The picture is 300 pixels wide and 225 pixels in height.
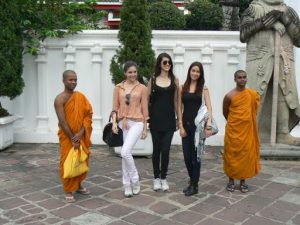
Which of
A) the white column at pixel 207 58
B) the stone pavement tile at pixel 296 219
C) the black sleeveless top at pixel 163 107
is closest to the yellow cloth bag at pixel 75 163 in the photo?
the black sleeveless top at pixel 163 107

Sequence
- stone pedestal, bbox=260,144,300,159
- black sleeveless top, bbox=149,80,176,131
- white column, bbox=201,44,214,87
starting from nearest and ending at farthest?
1. black sleeveless top, bbox=149,80,176,131
2. stone pedestal, bbox=260,144,300,159
3. white column, bbox=201,44,214,87

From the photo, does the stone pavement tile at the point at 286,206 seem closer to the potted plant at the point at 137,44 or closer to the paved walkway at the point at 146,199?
the paved walkway at the point at 146,199

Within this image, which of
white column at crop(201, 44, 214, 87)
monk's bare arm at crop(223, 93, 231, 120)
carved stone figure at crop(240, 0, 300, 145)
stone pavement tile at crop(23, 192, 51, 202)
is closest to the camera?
stone pavement tile at crop(23, 192, 51, 202)

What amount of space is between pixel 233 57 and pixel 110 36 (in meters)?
2.28

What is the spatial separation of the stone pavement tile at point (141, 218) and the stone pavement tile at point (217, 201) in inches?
31.5

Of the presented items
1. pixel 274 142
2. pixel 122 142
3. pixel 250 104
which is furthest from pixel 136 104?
pixel 274 142

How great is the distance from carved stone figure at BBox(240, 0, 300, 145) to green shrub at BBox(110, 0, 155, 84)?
5.15 ft

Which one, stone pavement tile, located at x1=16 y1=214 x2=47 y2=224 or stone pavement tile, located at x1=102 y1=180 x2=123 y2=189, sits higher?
stone pavement tile, located at x1=102 y1=180 x2=123 y2=189

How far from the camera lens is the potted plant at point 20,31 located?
23.1 ft

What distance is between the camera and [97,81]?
764cm

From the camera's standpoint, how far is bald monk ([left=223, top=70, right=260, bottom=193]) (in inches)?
197

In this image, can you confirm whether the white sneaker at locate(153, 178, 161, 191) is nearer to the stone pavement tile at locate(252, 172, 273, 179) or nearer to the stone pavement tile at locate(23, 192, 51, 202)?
the stone pavement tile at locate(23, 192, 51, 202)

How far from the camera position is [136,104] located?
15.9 feet

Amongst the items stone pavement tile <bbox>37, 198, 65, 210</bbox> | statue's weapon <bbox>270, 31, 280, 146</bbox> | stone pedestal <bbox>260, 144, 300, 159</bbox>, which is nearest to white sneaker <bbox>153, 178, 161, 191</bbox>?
stone pavement tile <bbox>37, 198, 65, 210</bbox>
